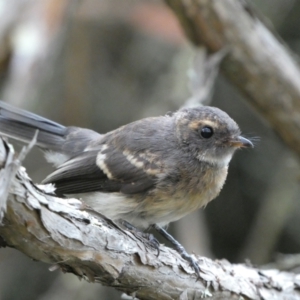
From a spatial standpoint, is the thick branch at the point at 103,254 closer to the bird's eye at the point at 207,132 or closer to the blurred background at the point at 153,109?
the bird's eye at the point at 207,132

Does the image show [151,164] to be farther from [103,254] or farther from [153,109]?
[153,109]

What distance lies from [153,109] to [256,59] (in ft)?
4.38

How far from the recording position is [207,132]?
3250mm

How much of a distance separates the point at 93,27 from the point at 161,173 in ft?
11.4

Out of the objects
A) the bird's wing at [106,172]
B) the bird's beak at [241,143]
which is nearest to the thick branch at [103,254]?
the bird's wing at [106,172]

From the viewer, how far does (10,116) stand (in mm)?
3412

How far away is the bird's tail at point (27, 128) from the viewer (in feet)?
11.2

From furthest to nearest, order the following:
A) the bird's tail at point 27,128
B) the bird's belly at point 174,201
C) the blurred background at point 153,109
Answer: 1. the blurred background at point 153,109
2. the bird's tail at point 27,128
3. the bird's belly at point 174,201

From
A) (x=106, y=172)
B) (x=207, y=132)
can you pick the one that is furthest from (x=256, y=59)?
(x=106, y=172)

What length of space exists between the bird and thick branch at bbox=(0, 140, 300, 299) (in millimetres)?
265

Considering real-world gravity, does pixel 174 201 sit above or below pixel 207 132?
below

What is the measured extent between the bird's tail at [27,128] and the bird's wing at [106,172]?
Result: 35cm

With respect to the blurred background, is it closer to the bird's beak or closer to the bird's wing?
the bird's wing

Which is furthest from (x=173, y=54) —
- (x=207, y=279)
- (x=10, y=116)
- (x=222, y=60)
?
(x=207, y=279)
